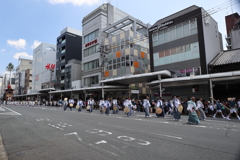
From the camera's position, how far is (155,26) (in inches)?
1133

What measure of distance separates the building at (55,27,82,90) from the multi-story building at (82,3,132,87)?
6.32 metres

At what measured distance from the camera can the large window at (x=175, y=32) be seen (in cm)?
2437

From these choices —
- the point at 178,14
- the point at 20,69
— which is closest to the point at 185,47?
the point at 178,14

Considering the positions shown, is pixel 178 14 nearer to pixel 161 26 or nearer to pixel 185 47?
pixel 161 26

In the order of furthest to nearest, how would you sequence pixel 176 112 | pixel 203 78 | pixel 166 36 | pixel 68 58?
pixel 68 58 → pixel 166 36 → pixel 203 78 → pixel 176 112

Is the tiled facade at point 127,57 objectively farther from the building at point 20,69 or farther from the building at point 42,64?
the building at point 20,69

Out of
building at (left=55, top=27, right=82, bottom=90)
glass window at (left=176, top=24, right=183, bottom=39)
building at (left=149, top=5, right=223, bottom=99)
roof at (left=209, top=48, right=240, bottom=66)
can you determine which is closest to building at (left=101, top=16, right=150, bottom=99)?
building at (left=149, top=5, right=223, bottom=99)

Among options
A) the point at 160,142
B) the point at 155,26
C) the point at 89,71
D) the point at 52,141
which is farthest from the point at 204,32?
the point at 89,71

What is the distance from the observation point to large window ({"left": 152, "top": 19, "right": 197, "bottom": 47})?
24.4 meters

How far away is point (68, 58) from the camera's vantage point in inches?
2211

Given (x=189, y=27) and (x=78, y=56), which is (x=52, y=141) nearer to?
(x=189, y=27)

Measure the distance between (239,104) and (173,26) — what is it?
49.9ft

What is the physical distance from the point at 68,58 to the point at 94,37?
53.4 ft

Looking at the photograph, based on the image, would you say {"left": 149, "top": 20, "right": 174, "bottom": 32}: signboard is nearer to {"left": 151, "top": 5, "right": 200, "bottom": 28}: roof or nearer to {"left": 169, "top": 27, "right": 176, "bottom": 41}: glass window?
{"left": 169, "top": 27, "right": 176, "bottom": 41}: glass window
